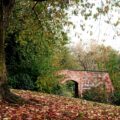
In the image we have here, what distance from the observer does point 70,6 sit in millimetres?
16656

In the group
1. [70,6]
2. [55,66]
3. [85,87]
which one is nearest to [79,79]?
[85,87]

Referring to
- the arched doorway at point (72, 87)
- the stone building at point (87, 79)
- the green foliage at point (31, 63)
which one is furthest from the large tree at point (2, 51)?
the arched doorway at point (72, 87)

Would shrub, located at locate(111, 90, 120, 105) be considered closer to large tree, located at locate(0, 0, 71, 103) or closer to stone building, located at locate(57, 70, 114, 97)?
stone building, located at locate(57, 70, 114, 97)

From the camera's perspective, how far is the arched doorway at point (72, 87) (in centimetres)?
4386

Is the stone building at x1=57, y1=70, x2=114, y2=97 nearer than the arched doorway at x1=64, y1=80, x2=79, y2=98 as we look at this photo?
Yes

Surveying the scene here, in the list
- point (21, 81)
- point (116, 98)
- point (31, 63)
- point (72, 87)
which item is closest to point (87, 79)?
point (72, 87)

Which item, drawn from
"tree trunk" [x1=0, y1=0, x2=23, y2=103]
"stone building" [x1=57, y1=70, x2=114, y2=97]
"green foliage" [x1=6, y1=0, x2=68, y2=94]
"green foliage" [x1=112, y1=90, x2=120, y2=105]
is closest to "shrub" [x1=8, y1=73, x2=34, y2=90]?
"green foliage" [x1=6, y1=0, x2=68, y2=94]

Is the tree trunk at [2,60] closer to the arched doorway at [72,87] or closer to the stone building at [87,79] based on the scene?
the stone building at [87,79]

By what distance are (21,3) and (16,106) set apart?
861 cm

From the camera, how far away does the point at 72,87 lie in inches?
1889

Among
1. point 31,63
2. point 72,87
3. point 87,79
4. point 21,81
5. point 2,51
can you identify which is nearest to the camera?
point 2,51

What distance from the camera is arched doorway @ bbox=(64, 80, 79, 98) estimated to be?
43.9 meters

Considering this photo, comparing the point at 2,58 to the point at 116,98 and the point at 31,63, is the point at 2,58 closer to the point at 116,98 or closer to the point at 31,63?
the point at 31,63

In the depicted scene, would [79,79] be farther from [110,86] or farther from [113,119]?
[113,119]
